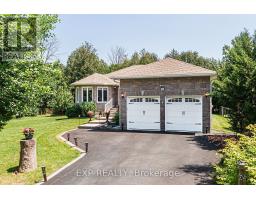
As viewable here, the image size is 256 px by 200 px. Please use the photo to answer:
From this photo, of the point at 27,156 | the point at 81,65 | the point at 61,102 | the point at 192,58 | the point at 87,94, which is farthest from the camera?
the point at 192,58

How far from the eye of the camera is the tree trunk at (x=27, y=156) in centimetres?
1096

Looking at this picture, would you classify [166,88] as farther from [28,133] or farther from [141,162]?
[28,133]

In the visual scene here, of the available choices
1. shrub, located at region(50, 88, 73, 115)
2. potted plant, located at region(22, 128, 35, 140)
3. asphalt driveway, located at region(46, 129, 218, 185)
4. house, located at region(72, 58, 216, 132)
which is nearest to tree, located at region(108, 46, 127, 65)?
shrub, located at region(50, 88, 73, 115)

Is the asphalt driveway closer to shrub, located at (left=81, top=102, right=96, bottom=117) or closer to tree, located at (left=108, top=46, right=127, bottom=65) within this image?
shrub, located at (left=81, top=102, right=96, bottom=117)

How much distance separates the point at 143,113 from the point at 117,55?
152 ft

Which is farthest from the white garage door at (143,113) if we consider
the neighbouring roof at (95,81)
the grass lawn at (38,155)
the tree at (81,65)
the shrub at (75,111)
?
the tree at (81,65)

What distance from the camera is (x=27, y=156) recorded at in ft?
36.3

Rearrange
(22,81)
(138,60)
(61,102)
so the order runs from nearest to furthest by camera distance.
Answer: (22,81)
(61,102)
(138,60)

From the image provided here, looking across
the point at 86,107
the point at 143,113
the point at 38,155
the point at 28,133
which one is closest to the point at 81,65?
the point at 86,107

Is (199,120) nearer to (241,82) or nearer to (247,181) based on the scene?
(241,82)

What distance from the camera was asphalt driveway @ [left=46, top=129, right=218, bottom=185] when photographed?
957cm
